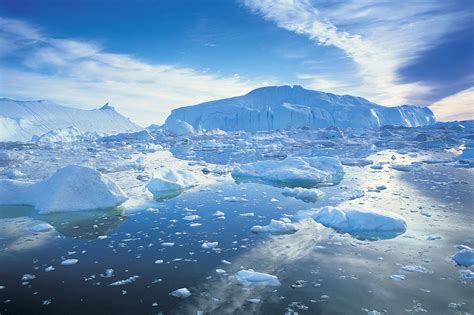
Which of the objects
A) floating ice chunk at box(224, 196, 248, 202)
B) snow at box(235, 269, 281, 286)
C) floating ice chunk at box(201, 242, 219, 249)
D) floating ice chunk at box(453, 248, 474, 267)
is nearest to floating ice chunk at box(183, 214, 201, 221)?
floating ice chunk at box(201, 242, 219, 249)

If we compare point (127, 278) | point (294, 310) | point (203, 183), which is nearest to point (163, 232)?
point (127, 278)

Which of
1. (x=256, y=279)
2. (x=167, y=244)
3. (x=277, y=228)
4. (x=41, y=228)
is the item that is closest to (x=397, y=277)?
(x=256, y=279)

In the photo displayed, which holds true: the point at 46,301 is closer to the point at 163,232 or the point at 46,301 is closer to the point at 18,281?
the point at 18,281

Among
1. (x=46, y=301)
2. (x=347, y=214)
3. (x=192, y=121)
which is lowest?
(x=46, y=301)

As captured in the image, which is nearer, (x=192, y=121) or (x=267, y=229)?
(x=267, y=229)

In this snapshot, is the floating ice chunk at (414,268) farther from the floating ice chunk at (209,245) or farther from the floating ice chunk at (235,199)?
the floating ice chunk at (235,199)

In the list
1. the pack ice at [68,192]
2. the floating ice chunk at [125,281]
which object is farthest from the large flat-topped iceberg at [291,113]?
the floating ice chunk at [125,281]

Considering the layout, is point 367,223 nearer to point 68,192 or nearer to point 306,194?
point 306,194
